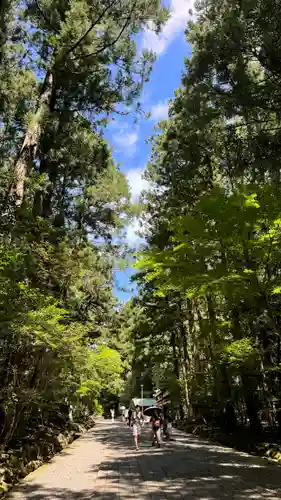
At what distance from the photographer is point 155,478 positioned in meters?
7.57

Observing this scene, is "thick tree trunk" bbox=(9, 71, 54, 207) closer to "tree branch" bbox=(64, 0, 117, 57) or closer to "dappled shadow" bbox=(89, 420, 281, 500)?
"tree branch" bbox=(64, 0, 117, 57)

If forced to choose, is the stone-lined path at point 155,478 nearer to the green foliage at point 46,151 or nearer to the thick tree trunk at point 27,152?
the green foliage at point 46,151

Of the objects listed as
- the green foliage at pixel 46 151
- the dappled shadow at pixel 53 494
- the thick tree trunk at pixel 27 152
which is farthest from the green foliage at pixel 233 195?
the dappled shadow at pixel 53 494

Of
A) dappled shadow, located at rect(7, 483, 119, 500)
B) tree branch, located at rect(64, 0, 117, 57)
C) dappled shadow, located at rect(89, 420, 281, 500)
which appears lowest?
dappled shadow, located at rect(89, 420, 281, 500)

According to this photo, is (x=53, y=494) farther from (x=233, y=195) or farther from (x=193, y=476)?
(x=233, y=195)

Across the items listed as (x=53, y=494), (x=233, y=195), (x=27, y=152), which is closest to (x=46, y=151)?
(x=27, y=152)

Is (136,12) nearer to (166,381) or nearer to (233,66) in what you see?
(233,66)

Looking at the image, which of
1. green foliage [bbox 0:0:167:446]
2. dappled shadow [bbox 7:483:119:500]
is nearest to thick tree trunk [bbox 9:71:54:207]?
green foliage [bbox 0:0:167:446]

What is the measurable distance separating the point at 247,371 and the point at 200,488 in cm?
678

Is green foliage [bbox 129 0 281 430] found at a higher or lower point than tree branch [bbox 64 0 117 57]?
lower

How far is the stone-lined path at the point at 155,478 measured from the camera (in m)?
6.22

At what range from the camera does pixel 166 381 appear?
27.1 metres

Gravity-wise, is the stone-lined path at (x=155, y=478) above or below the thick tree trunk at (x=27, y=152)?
below

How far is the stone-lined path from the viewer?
6.22 metres
